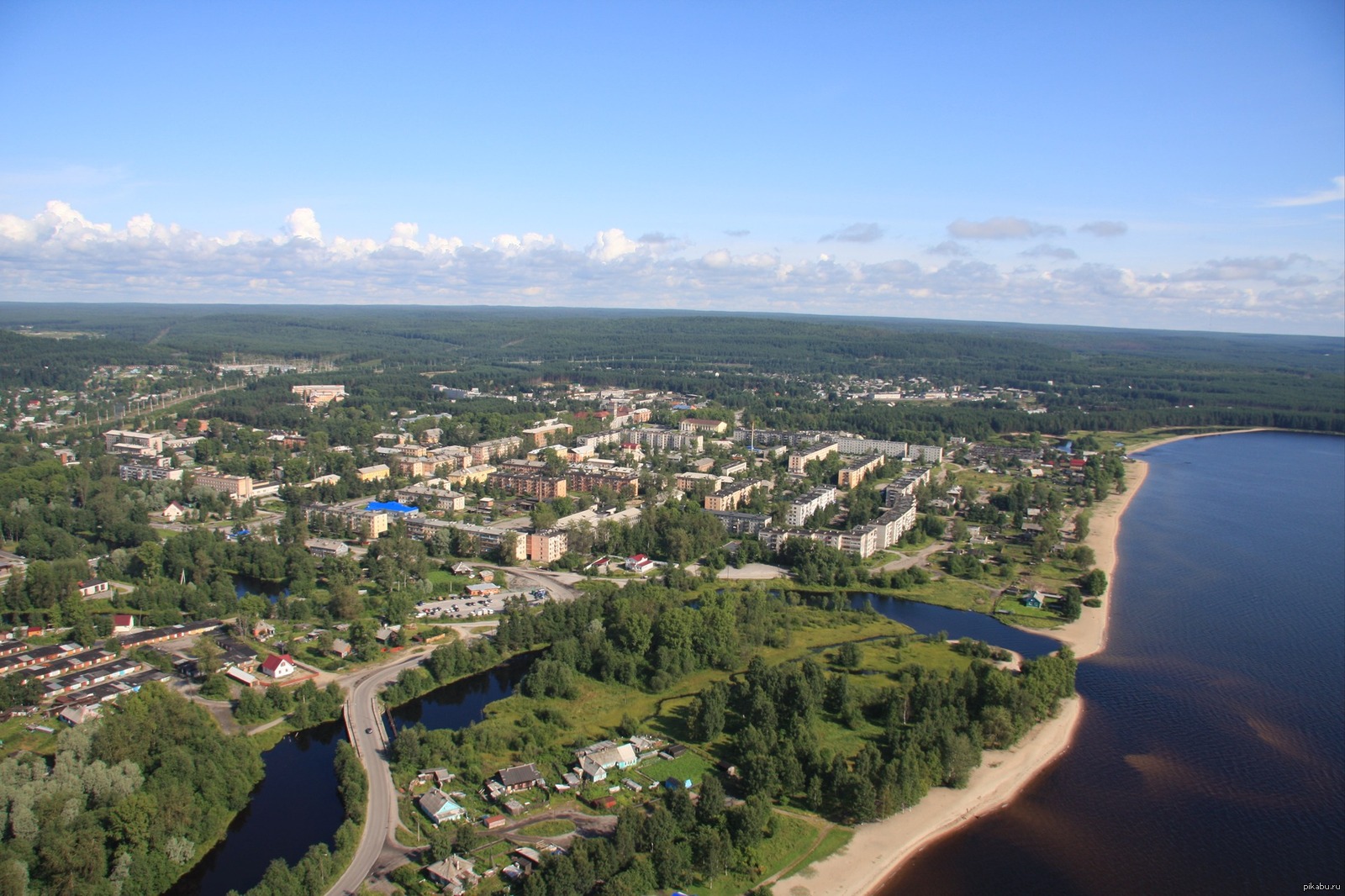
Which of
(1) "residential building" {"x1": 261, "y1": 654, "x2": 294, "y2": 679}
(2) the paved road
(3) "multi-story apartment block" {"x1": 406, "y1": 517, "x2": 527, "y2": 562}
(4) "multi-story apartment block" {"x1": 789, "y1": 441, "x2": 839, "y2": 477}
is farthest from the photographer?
(4) "multi-story apartment block" {"x1": 789, "y1": 441, "x2": 839, "y2": 477}

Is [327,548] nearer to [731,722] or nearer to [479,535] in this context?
[479,535]

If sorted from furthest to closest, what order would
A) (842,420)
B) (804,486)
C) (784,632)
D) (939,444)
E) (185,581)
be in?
1. (842,420)
2. (939,444)
3. (804,486)
4. (185,581)
5. (784,632)

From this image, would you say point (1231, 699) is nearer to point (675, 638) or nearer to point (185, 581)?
point (675, 638)

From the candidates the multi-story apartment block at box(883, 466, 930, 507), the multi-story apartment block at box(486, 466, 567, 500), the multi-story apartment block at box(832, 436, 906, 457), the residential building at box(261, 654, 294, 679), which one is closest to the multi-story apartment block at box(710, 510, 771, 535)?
the multi-story apartment block at box(883, 466, 930, 507)

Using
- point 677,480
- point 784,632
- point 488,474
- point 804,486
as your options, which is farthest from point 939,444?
point 784,632

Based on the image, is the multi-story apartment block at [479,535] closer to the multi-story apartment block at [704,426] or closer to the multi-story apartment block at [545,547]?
the multi-story apartment block at [545,547]

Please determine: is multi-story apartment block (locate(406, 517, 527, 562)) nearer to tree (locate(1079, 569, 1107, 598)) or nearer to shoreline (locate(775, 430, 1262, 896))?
shoreline (locate(775, 430, 1262, 896))
